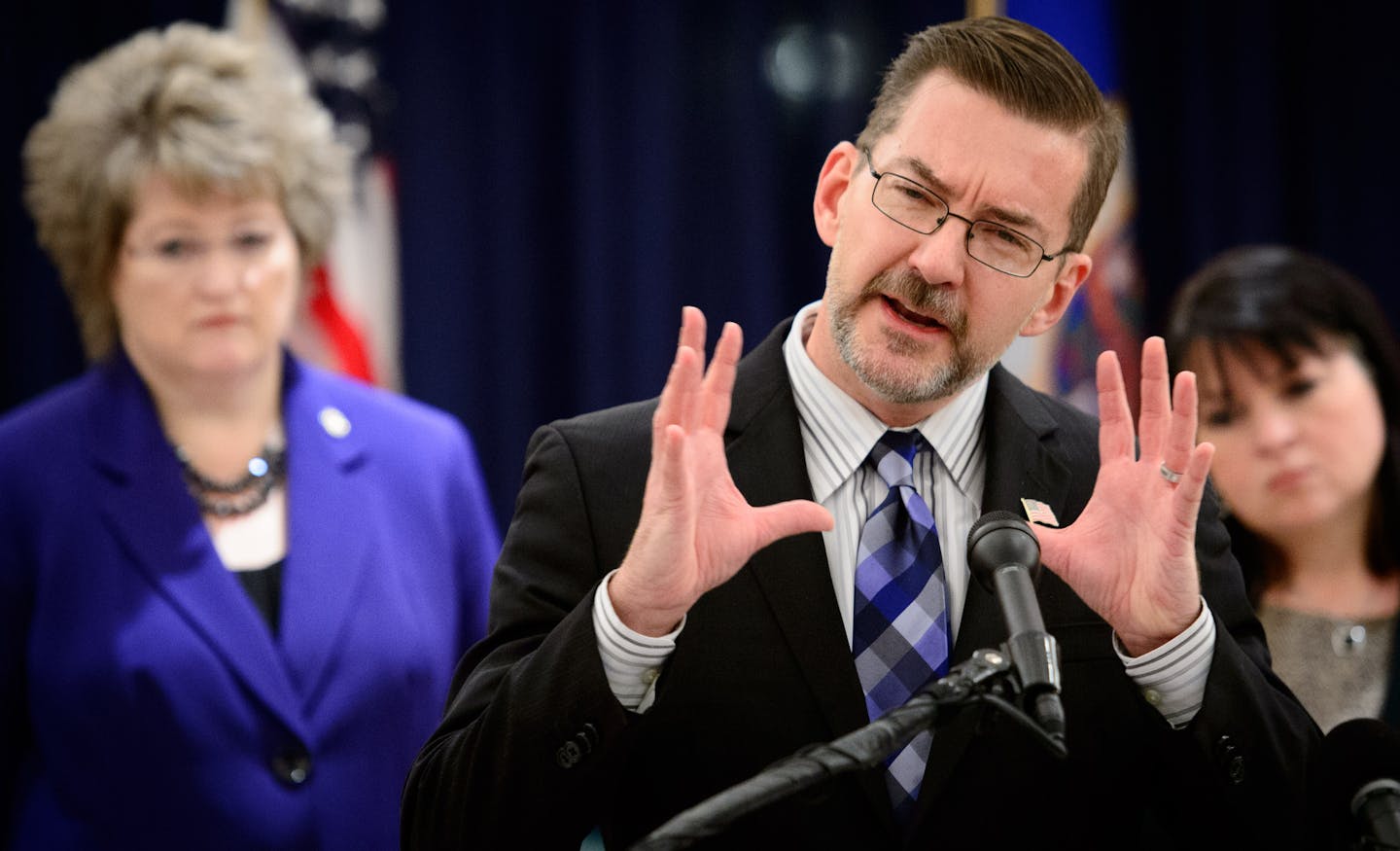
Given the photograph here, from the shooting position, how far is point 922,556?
5.49 feet

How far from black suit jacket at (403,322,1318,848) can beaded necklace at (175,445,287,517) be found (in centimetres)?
92

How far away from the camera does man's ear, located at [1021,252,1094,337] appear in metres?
1.83

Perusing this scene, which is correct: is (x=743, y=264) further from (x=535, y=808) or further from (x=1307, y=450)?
(x=535, y=808)

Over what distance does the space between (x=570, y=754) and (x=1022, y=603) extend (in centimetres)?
47

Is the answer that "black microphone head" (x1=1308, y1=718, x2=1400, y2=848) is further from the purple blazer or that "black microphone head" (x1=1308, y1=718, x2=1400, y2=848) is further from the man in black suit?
the purple blazer

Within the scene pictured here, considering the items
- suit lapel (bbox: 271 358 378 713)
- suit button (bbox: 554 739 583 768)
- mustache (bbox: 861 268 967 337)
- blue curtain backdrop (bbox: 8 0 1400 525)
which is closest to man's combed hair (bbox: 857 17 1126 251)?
mustache (bbox: 861 268 967 337)

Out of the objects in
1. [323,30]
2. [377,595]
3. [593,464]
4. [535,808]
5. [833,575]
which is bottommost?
[377,595]

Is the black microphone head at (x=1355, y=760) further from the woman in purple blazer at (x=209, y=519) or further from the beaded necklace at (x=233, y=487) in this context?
the beaded necklace at (x=233, y=487)

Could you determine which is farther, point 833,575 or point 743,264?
point 743,264

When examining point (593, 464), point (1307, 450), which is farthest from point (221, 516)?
point (1307, 450)

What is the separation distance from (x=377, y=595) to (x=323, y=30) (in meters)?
1.71

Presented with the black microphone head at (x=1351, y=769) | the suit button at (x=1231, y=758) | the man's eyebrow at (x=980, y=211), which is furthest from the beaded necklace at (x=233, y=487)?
the black microphone head at (x=1351, y=769)

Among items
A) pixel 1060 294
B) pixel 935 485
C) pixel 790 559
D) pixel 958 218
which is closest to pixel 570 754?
pixel 790 559

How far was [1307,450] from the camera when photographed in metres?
2.58
